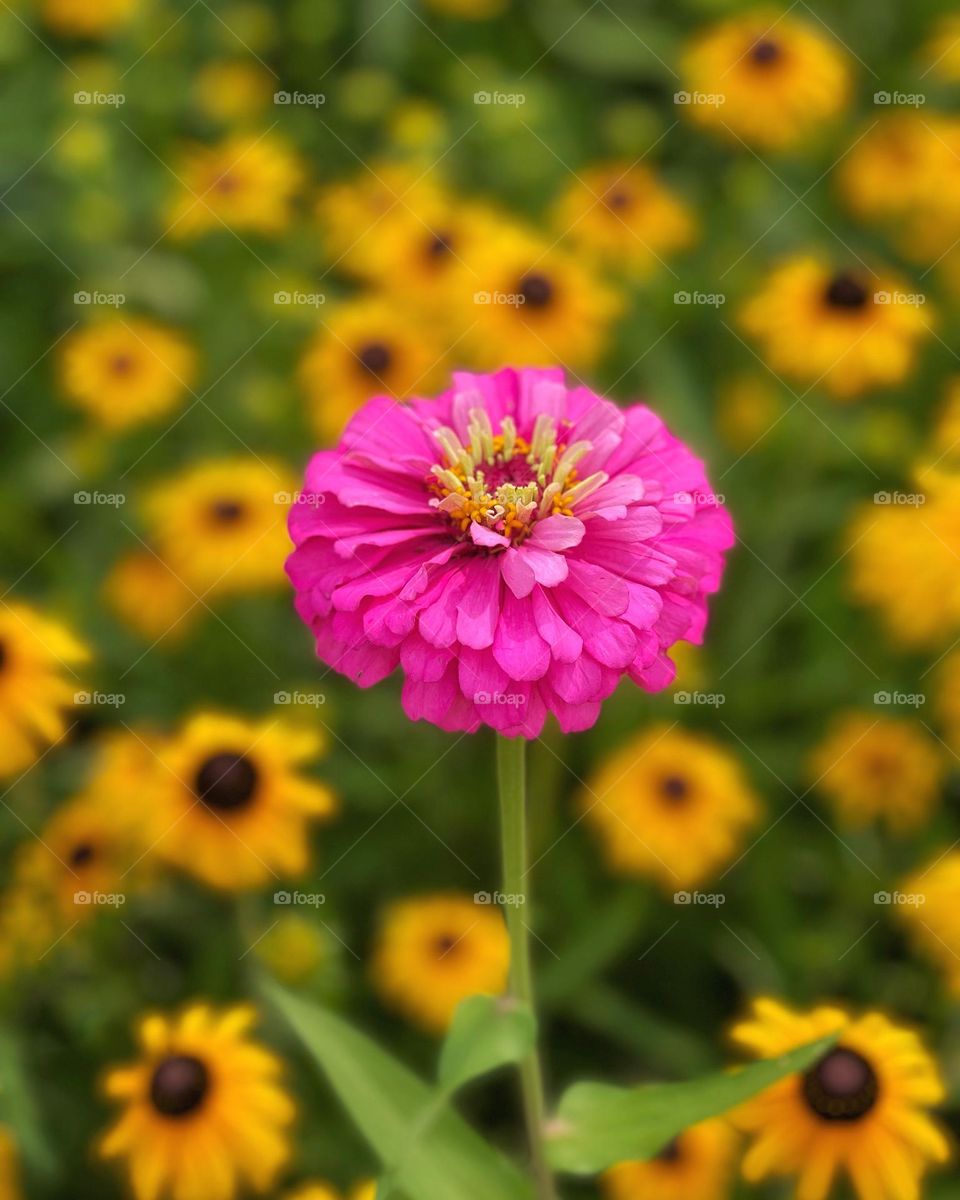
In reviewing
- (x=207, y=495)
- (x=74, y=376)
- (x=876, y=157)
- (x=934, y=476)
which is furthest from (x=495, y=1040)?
(x=876, y=157)

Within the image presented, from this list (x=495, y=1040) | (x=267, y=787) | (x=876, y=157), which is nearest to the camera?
(x=495, y=1040)

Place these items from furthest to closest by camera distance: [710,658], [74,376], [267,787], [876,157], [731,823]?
[876,157]
[74,376]
[710,658]
[731,823]
[267,787]

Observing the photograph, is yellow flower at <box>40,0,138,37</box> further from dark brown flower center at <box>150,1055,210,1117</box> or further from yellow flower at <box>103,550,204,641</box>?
dark brown flower center at <box>150,1055,210,1117</box>

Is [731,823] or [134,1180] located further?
[731,823]

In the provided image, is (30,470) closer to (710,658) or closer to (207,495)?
(207,495)

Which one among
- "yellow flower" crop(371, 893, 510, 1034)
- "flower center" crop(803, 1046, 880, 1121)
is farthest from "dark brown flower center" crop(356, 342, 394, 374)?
"flower center" crop(803, 1046, 880, 1121)

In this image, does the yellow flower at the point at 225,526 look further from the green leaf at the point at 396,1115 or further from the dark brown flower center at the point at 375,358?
the green leaf at the point at 396,1115

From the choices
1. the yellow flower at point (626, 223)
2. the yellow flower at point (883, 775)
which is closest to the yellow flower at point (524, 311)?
the yellow flower at point (626, 223)
